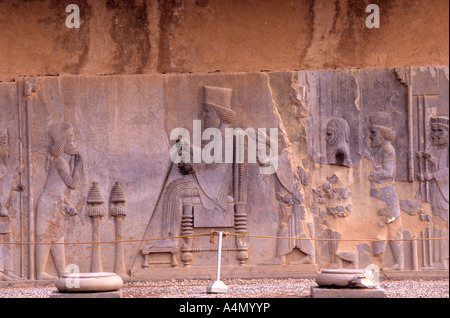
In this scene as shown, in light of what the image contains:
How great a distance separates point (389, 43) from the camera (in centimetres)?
1189

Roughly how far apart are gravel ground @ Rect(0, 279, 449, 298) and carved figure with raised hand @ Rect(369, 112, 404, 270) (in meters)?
0.51

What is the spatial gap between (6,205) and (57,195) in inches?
25.9

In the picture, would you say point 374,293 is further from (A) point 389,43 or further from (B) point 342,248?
(A) point 389,43

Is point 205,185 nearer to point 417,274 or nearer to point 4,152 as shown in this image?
point 4,152

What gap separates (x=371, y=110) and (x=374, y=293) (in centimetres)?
319

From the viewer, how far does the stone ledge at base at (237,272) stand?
11109 mm

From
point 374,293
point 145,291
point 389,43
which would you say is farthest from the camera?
point 389,43

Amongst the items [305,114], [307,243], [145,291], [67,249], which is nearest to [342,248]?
[307,243]

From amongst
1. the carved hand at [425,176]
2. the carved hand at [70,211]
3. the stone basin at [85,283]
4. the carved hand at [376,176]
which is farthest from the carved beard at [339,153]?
the stone basin at [85,283]

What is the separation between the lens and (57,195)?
Result: 11328 mm

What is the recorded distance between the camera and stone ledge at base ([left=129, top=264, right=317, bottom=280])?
11.1m

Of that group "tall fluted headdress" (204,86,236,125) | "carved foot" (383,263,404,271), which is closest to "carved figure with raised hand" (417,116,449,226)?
"carved foot" (383,263,404,271)

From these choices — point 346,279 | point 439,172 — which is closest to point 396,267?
point 439,172

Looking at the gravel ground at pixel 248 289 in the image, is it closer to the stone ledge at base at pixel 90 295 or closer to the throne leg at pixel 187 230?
the throne leg at pixel 187 230
